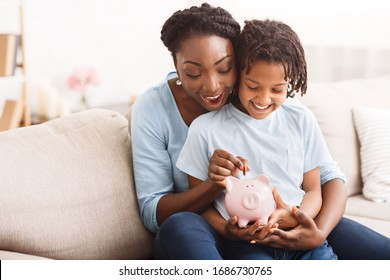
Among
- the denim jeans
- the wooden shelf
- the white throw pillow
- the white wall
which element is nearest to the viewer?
the denim jeans

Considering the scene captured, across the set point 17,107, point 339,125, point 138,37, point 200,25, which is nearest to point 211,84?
point 200,25

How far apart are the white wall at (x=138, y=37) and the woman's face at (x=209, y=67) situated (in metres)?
2.09

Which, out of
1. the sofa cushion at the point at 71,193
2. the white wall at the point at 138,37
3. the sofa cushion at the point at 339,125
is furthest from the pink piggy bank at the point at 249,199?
the white wall at the point at 138,37

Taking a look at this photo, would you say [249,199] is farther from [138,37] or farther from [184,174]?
[138,37]

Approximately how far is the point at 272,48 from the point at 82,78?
9.73 ft

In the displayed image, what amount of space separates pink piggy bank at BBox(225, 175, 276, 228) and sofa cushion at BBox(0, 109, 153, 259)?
332mm

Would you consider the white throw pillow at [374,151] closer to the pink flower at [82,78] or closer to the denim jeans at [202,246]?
the denim jeans at [202,246]

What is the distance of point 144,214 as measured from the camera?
1.48m

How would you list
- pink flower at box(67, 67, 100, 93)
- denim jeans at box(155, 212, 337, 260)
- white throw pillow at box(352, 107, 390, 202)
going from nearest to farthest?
denim jeans at box(155, 212, 337, 260)
white throw pillow at box(352, 107, 390, 202)
pink flower at box(67, 67, 100, 93)

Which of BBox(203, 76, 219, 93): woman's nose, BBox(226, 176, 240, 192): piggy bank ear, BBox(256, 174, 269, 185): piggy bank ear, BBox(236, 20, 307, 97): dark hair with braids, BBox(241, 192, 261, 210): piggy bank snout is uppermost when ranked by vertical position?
BBox(236, 20, 307, 97): dark hair with braids

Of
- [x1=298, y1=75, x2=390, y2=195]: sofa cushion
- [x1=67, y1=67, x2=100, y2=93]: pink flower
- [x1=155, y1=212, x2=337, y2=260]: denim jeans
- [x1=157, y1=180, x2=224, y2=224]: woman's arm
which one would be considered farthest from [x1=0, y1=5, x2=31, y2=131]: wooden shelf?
[x1=155, y1=212, x2=337, y2=260]: denim jeans

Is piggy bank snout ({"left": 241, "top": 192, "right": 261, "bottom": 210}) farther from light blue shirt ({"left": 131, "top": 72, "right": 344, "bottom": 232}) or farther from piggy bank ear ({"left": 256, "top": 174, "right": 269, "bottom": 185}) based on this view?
light blue shirt ({"left": 131, "top": 72, "right": 344, "bottom": 232})

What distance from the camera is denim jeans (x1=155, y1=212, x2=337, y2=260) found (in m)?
1.23
